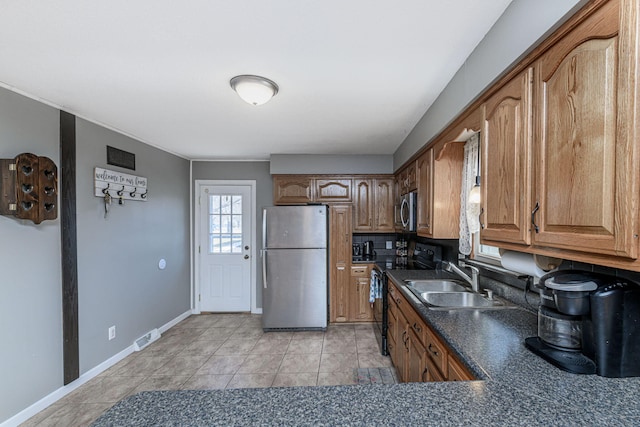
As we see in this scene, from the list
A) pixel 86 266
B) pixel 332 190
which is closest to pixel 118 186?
pixel 86 266

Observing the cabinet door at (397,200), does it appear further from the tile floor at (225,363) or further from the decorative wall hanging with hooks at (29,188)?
the decorative wall hanging with hooks at (29,188)

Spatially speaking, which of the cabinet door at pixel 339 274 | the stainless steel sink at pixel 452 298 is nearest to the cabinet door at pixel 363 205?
the cabinet door at pixel 339 274

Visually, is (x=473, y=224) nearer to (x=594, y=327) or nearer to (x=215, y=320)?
(x=594, y=327)

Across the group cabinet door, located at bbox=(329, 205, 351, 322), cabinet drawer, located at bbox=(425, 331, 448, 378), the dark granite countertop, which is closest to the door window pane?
cabinet door, located at bbox=(329, 205, 351, 322)

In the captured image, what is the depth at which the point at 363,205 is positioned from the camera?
404 cm

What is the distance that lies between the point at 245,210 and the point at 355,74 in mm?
3059

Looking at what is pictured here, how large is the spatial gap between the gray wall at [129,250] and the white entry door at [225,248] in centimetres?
26

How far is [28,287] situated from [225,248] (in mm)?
2419

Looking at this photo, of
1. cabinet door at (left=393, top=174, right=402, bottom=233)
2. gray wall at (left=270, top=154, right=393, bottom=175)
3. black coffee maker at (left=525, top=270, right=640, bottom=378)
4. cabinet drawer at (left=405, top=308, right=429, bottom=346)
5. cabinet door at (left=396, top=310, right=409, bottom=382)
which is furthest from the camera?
gray wall at (left=270, top=154, right=393, bottom=175)

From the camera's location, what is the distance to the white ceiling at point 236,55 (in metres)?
1.24

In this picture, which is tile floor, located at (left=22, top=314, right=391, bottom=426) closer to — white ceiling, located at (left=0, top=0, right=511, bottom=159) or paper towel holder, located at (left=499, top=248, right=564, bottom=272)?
paper towel holder, located at (left=499, top=248, right=564, bottom=272)

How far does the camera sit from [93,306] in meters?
2.61

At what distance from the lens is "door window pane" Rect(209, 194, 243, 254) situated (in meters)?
4.38

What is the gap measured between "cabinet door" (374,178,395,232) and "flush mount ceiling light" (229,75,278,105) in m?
2.46
